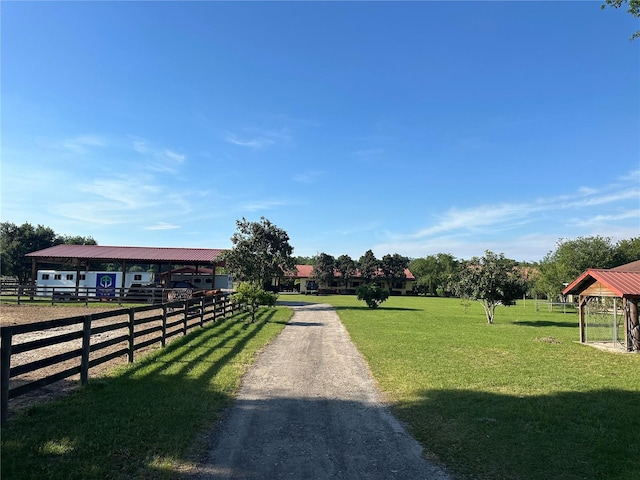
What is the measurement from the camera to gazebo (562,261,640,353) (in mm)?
14898

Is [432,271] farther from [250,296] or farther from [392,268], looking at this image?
[250,296]

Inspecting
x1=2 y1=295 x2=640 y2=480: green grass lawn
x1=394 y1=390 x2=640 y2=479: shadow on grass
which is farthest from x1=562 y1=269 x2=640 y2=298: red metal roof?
x1=394 y1=390 x2=640 y2=479: shadow on grass

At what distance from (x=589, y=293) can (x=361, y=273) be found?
59983 mm

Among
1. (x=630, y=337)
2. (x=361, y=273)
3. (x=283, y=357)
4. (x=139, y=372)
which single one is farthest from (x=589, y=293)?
(x=361, y=273)

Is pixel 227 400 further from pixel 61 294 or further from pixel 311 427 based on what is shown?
pixel 61 294

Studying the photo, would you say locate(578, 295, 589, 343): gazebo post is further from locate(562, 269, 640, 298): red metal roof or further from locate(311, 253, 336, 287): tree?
locate(311, 253, 336, 287): tree

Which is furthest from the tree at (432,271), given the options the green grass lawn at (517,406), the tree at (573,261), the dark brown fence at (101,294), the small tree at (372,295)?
the green grass lawn at (517,406)

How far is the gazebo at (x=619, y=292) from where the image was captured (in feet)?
48.9

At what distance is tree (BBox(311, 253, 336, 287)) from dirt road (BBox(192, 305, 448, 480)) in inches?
2561

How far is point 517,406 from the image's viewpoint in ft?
23.3

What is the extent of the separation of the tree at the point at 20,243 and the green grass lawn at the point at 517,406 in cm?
6689

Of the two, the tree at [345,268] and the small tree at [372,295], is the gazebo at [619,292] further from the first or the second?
the tree at [345,268]

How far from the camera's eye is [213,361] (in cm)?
1002

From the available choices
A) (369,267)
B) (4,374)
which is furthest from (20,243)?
(4,374)
